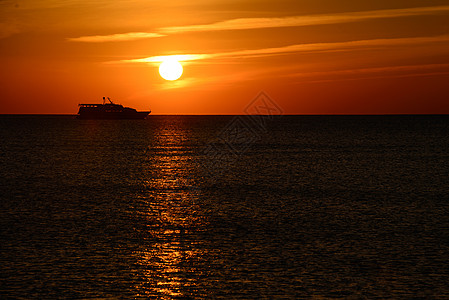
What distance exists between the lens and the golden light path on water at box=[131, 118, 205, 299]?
2230cm

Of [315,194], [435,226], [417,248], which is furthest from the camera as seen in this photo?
[315,194]

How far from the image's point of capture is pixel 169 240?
30.1 metres

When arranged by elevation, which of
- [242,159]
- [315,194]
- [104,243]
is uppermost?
[242,159]

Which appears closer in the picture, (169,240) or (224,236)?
(169,240)

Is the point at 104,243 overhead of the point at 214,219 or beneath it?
beneath

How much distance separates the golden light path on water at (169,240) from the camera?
73.2ft

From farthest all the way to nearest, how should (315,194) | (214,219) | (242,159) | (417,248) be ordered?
(242,159), (315,194), (214,219), (417,248)

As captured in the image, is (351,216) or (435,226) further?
(351,216)

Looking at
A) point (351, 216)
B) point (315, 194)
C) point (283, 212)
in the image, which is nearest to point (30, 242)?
point (283, 212)

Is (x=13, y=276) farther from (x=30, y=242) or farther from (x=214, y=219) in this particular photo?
(x=214, y=219)

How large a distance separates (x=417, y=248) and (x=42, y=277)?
16.9 meters

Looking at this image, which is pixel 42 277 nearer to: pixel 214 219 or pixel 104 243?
pixel 104 243

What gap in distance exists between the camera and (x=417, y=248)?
28.2 m

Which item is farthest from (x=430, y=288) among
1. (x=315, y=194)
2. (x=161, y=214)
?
(x=315, y=194)
